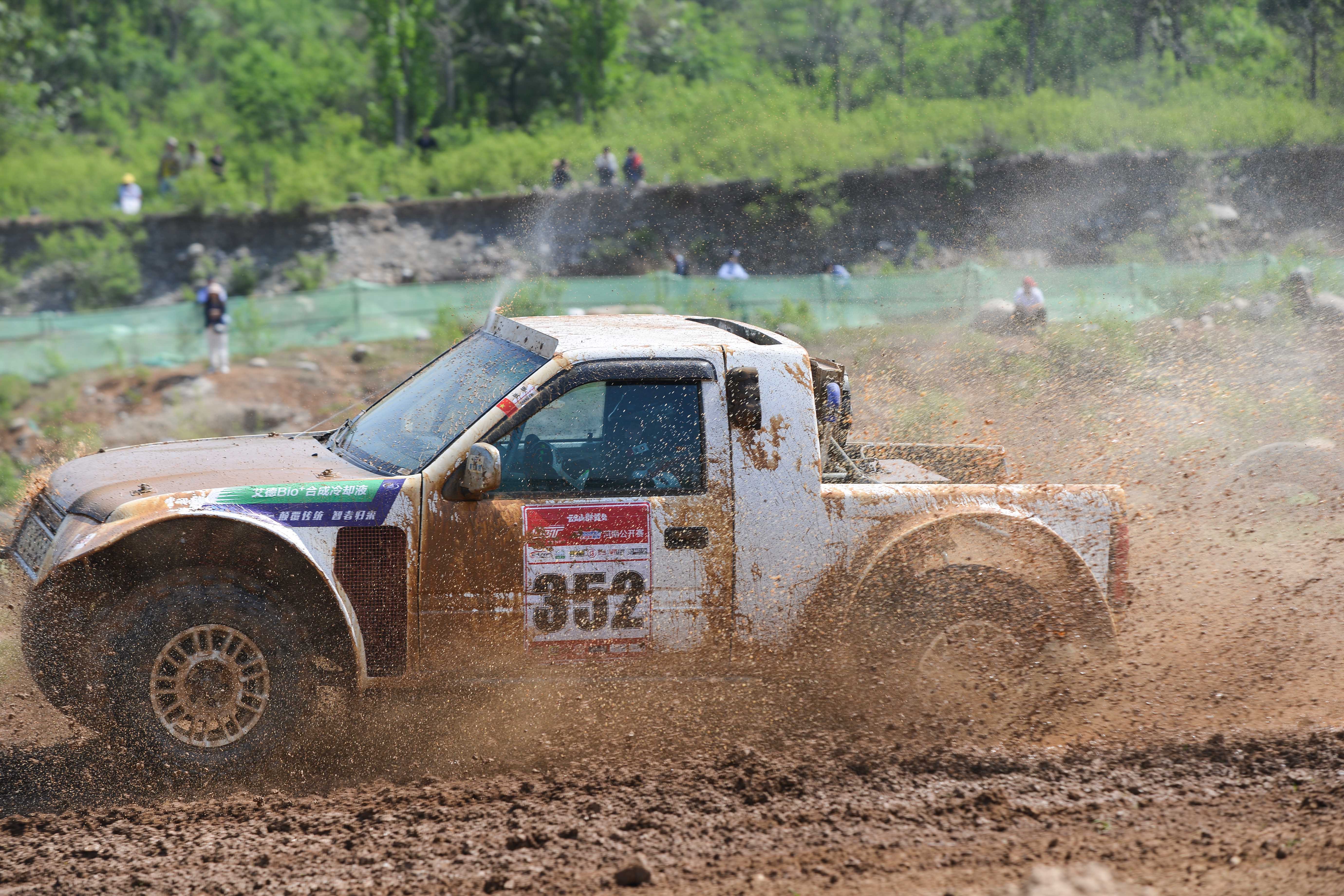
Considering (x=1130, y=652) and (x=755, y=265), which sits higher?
(x=755, y=265)

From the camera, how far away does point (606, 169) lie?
32000mm

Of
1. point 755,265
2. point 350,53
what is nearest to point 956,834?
point 755,265

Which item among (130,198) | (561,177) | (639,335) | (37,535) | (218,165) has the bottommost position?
(37,535)

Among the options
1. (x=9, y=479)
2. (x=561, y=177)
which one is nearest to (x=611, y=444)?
(x=9, y=479)

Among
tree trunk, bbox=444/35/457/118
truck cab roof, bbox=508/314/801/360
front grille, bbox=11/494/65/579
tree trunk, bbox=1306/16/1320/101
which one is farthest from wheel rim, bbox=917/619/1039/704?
tree trunk, bbox=444/35/457/118

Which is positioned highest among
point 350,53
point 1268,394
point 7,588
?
point 350,53

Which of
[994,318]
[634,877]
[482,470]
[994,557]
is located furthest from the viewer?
[994,318]

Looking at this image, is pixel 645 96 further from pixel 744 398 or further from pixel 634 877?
pixel 634 877

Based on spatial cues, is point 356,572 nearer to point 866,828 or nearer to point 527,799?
point 527,799

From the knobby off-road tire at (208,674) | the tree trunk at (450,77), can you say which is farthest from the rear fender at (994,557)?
the tree trunk at (450,77)

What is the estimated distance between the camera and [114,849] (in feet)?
14.6

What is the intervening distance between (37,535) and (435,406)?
5.81 ft

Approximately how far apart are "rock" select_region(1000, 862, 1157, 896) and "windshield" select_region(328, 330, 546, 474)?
2.75m

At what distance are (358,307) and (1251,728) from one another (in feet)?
56.1
